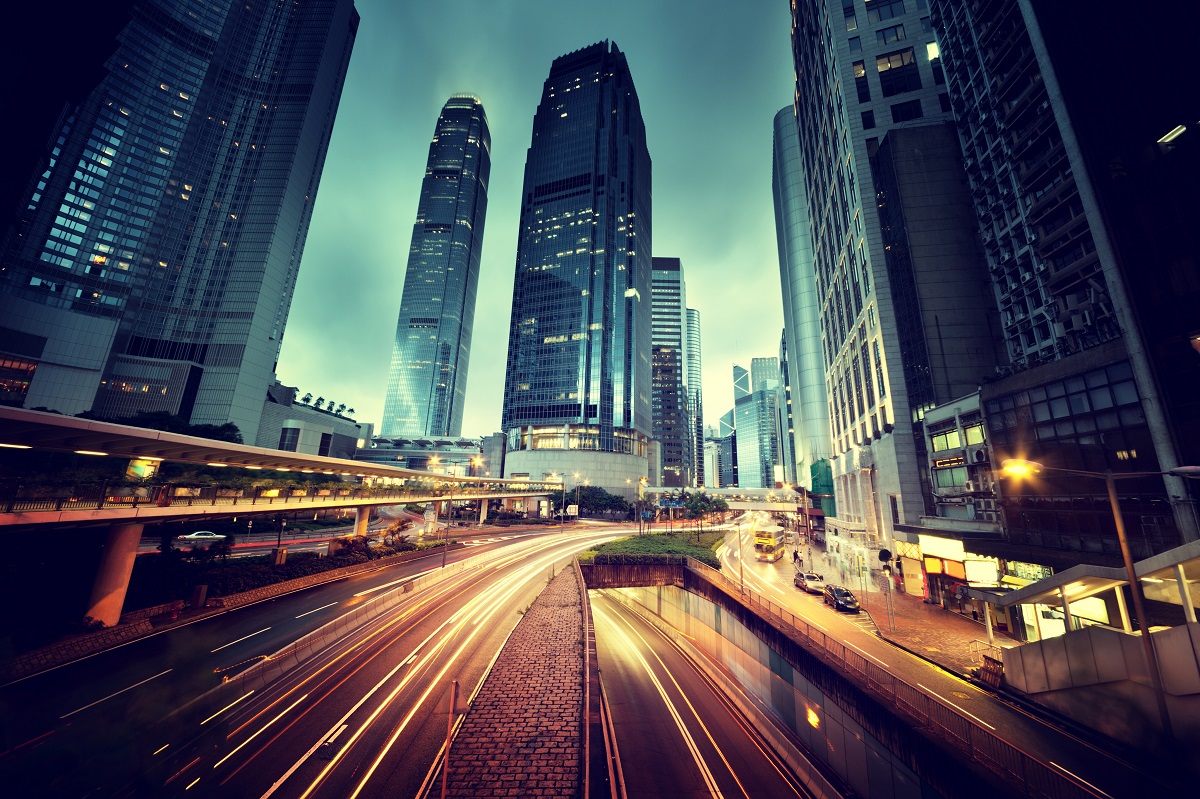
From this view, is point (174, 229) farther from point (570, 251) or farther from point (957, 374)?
point (957, 374)

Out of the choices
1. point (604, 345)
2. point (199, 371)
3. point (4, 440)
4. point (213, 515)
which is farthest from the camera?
point (604, 345)

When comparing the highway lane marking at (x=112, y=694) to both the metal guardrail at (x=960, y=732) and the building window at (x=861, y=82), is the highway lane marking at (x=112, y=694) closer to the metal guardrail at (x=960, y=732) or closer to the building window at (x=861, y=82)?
the metal guardrail at (x=960, y=732)

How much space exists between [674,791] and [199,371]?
362 ft

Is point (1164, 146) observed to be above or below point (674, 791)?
above

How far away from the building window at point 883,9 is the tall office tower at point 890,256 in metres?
0.13

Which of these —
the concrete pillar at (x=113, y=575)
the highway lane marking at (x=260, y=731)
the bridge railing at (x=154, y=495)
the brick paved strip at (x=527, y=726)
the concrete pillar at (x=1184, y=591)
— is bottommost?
the highway lane marking at (x=260, y=731)

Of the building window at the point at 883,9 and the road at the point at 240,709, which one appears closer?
the road at the point at 240,709

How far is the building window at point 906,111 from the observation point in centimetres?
4659

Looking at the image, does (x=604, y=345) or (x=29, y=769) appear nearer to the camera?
(x=29, y=769)

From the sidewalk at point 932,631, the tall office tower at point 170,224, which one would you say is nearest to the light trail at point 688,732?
the sidewalk at point 932,631

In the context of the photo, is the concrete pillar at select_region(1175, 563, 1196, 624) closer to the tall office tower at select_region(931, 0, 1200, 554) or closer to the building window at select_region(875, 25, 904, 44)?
the tall office tower at select_region(931, 0, 1200, 554)

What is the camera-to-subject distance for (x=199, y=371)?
82125mm

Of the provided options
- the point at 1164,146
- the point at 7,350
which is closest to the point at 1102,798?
the point at 1164,146

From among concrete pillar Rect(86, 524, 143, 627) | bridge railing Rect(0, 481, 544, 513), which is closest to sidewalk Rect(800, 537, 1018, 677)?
concrete pillar Rect(86, 524, 143, 627)
